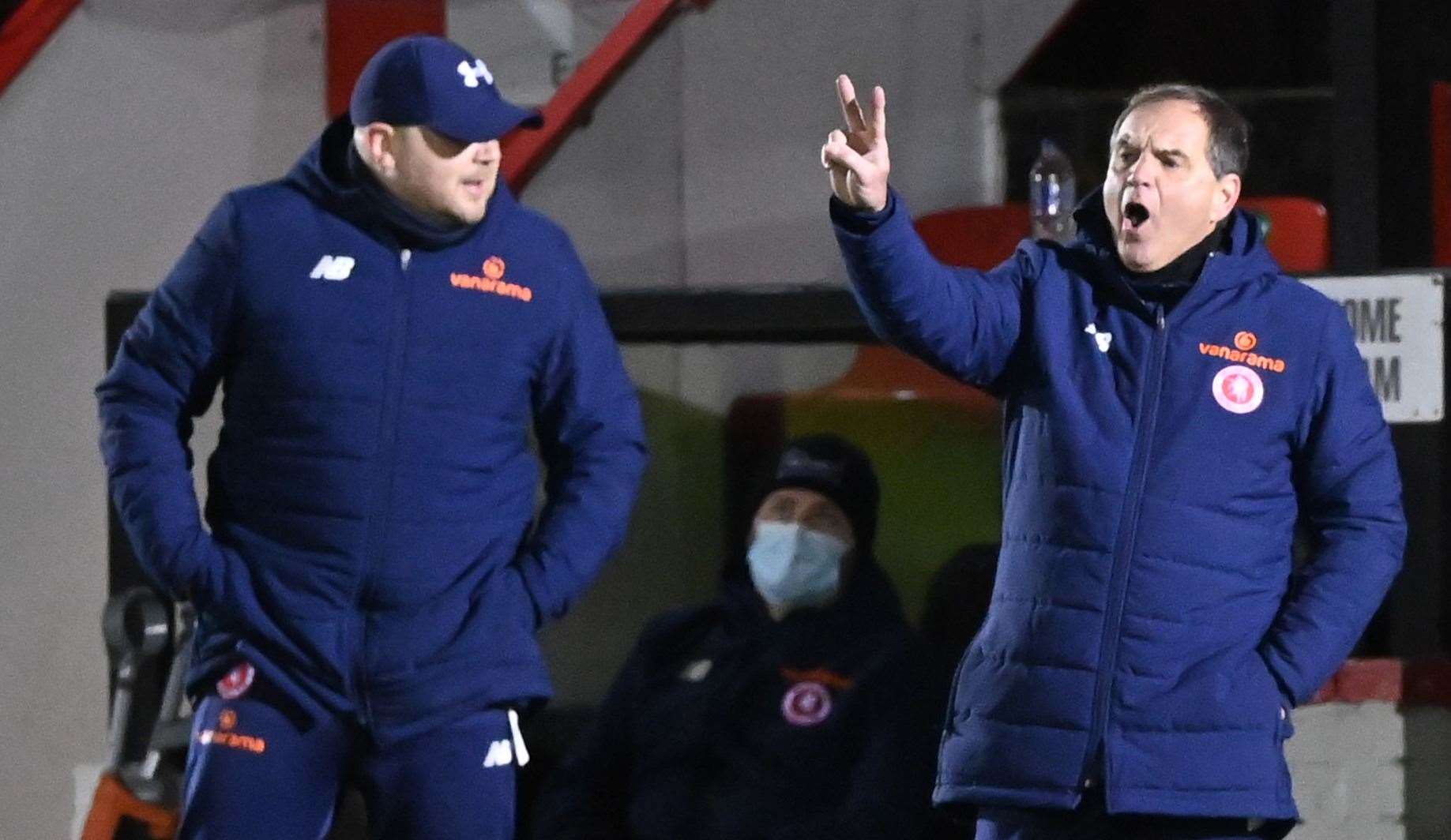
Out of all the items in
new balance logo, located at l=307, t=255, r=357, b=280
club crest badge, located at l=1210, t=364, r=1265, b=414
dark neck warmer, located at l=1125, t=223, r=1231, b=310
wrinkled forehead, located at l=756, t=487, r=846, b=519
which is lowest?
wrinkled forehead, located at l=756, t=487, r=846, b=519

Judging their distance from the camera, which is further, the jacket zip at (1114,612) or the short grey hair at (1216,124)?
the short grey hair at (1216,124)

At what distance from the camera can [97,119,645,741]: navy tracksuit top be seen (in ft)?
10.8

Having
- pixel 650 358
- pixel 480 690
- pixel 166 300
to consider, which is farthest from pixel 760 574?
pixel 166 300

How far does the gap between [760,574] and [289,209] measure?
1301 millimetres

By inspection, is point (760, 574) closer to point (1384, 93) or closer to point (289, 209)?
point (289, 209)

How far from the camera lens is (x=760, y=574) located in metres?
4.34

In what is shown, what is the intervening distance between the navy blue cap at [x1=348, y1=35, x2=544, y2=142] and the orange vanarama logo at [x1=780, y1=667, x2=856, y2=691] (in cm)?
130

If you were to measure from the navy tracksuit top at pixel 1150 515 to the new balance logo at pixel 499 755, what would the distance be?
69cm

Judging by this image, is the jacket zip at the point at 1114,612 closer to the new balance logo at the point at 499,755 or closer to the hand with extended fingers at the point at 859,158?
the hand with extended fingers at the point at 859,158

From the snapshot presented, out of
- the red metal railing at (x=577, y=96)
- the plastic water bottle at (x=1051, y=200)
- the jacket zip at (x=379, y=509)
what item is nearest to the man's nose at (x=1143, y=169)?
the jacket zip at (x=379, y=509)

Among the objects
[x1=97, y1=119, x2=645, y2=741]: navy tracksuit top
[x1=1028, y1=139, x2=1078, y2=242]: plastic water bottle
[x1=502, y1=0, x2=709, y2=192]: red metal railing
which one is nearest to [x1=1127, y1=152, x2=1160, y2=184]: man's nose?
[x1=97, y1=119, x2=645, y2=741]: navy tracksuit top

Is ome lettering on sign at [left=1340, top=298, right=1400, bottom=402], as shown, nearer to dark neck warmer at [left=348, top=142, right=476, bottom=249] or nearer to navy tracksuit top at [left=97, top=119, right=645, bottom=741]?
navy tracksuit top at [left=97, top=119, right=645, bottom=741]

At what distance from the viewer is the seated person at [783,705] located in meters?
4.17

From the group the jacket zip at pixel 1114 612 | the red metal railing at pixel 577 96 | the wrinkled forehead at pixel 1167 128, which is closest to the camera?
the jacket zip at pixel 1114 612
